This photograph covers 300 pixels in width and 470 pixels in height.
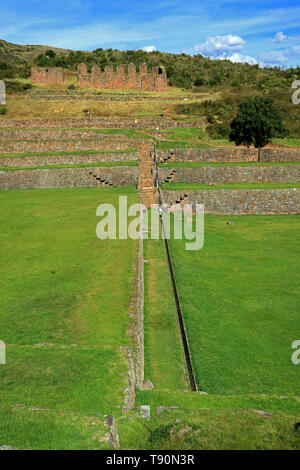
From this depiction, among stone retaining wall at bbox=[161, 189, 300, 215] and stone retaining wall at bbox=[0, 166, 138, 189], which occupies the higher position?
stone retaining wall at bbox=[0, 166, 138, 189]

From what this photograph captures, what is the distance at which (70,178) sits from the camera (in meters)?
29.0

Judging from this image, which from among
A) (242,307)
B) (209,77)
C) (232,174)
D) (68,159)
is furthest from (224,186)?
(209,77)

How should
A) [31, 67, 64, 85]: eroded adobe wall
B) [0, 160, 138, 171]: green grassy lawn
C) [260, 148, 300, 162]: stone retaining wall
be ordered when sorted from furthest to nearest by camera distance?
[31, 67, 64, 85]: eroded adobe wall → [260, 148, 300, 162]: stone retaining wall → [0, 160, 138, 171]: green grassy lawn

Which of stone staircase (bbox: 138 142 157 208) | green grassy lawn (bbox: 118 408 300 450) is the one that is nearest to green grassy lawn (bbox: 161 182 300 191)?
stone staircase (bbox: 138 142 157 208)

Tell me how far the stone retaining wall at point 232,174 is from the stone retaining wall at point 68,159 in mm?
3505

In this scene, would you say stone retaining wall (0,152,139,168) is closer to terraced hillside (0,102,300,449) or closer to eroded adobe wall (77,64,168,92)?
terraced hillside (0,102,300,449)

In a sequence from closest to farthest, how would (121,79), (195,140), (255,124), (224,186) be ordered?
(224,186) → (255,124) → (195,140) → (121,79)

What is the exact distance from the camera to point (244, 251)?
746 inches

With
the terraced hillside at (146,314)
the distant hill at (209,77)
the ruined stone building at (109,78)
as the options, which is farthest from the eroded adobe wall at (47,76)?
the terraced hillside at (146,314)

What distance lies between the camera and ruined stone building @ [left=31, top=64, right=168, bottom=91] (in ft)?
161

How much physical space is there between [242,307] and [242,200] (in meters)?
12.8

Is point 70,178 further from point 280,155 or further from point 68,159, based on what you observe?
point 280,155
